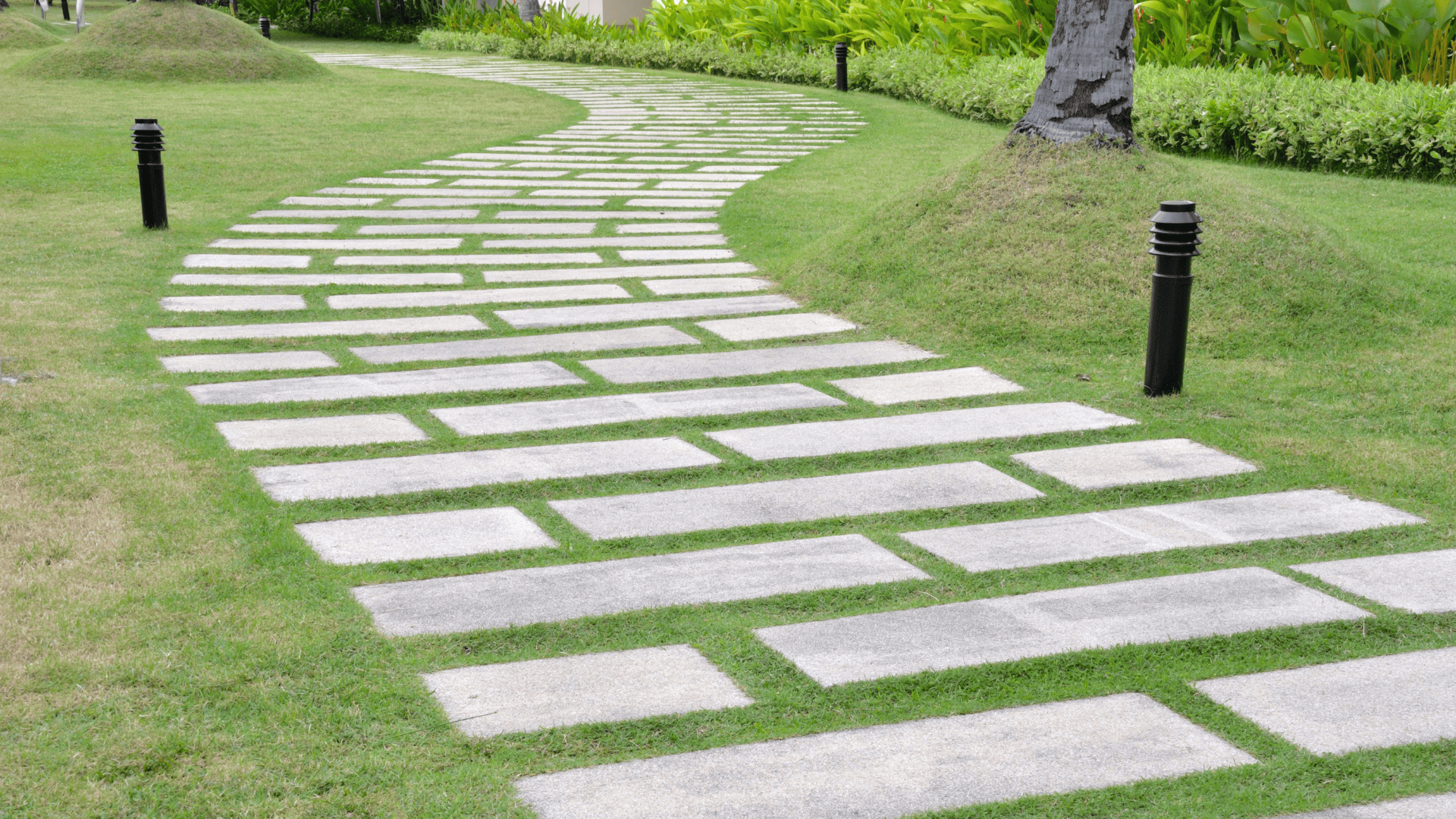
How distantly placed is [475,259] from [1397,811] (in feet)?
22.0

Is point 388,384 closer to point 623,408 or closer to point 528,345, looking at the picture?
point 528,345

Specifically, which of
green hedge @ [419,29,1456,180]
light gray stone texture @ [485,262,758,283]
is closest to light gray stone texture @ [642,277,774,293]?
light gray stone texture @ [485,262,758,283]

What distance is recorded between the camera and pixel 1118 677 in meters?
3.04

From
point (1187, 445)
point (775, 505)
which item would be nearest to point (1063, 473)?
point (1187, 445)

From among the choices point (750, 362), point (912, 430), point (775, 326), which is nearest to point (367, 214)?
point (775, 326)

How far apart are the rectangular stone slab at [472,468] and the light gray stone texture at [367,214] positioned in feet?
18.1

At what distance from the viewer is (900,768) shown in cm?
265

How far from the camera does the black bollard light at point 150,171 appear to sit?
8.68 m

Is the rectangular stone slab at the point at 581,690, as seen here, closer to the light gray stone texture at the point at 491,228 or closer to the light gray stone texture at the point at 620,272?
the light gray stone texture at the point at 620,272

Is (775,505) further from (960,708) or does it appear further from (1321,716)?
(1321,716)

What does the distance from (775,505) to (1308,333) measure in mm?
3339

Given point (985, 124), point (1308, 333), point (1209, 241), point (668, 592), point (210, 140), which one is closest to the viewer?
point (668, 592)

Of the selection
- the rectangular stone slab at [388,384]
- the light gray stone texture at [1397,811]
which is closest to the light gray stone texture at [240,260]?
the rectangular stone slab at [388,384]

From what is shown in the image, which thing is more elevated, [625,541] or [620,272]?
[620,272]
